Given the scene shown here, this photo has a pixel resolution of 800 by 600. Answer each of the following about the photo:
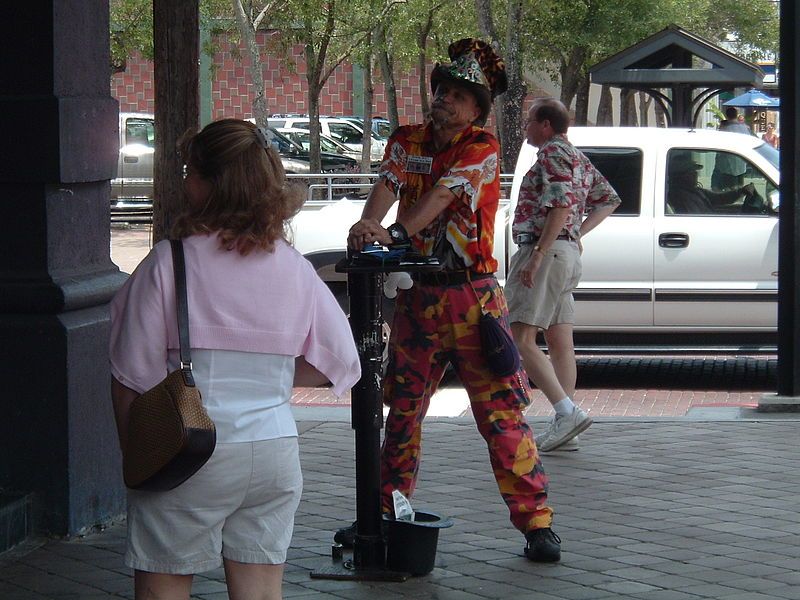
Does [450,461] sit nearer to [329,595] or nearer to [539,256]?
[539,256]

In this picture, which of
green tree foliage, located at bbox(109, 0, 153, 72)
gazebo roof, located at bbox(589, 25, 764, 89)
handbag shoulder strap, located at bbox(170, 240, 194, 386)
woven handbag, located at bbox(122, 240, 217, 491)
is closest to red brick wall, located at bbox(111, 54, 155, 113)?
green tree foliage, located at bbox(109, 0, 153, 72)

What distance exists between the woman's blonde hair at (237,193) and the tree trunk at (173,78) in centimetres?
369

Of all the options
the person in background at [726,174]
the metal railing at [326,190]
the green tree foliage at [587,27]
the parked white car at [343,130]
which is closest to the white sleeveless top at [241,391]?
A: the person in background at [726,174]

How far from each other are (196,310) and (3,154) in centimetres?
269

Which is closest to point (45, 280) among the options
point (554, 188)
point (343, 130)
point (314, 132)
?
point (554, 188)

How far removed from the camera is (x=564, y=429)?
23.7 ft

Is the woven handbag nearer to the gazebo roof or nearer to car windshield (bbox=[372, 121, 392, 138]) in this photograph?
the gazebo roof

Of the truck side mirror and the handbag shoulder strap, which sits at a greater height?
the truck side mirror

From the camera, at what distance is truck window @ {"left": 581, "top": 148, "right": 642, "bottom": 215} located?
10.0 m

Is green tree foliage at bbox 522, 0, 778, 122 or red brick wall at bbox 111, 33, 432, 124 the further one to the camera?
red brick wall at bbox 111, 33, 432, 124

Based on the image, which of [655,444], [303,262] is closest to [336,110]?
[655,444]

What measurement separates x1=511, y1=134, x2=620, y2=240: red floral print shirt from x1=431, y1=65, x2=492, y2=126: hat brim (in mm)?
2071

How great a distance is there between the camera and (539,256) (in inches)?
284

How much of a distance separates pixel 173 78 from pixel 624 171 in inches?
165
